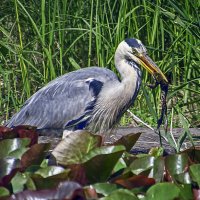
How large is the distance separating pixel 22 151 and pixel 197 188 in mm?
674

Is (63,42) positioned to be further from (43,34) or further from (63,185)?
(63,185)

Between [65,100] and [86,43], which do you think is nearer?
[65,100]

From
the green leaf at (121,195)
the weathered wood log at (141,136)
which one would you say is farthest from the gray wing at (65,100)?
the green leaf at (121,195)

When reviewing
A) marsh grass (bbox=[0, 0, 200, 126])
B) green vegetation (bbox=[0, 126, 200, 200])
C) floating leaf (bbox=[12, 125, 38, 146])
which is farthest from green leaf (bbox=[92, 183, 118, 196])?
marsh grass (bbox=[0, 0, 200, 126])

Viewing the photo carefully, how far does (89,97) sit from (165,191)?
4184 millimetres

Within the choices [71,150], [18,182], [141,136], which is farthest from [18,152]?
[141,136]

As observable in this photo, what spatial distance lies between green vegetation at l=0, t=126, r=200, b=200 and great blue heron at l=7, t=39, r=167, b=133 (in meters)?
3.44

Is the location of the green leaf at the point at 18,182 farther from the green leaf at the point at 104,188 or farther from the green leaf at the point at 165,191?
the green leaf at the point at 165,191

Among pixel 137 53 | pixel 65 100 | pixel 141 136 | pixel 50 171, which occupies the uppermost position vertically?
pixel 50 171

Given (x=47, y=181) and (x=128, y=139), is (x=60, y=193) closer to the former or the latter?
(x=47, y=181)

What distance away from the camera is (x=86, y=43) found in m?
8.13

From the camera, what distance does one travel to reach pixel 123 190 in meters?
2.45

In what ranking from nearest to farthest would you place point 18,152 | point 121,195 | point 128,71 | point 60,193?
point 60,193, point 121,195, point 18,152, point 128,71

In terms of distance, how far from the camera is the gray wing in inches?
259
